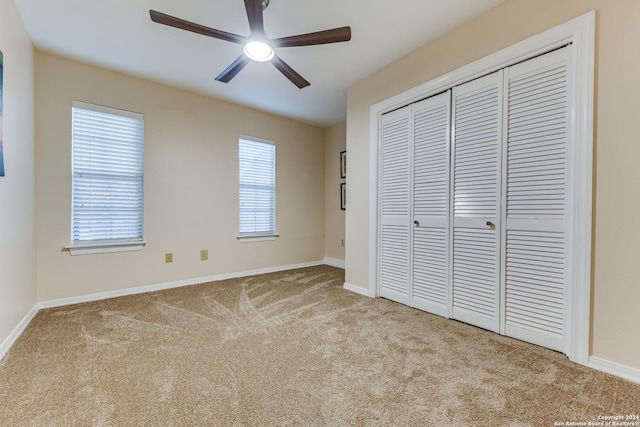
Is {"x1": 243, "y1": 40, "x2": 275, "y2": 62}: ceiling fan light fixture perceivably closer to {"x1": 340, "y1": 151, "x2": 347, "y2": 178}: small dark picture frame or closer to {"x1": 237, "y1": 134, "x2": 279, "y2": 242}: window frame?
{"x1": 237, "y1": 134, "x2": 279, "y2": 242}: window frame

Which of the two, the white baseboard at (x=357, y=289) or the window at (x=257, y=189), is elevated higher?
the window at (x=257, y=189)

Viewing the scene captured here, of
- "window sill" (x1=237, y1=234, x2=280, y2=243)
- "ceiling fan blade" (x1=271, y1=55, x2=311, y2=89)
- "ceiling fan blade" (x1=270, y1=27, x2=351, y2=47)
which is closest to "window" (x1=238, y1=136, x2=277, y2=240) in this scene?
"window sill" (x1=237, y1=234, x2=280, y2=243)

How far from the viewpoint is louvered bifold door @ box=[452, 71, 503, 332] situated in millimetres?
2143

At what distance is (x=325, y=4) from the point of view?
203 centimetres

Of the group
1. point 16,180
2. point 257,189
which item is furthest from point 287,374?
point 257,189

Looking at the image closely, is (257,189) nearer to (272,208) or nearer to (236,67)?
(272,208)

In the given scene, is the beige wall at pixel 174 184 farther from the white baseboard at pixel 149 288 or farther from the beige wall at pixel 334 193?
the beige wall at pixel 334 193

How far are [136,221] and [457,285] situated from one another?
3.37 m

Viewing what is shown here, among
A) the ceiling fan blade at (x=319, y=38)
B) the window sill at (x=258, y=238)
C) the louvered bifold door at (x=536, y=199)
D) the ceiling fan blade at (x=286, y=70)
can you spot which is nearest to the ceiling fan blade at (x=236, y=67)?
the ceiling fan blade at (x=286, y=70)

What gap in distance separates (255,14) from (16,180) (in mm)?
2127

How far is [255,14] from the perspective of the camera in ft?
5.54

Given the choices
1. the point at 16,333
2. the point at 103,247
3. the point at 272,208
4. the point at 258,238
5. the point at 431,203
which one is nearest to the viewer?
the point at 16,333

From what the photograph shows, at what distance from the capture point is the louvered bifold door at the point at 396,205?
2.79 m

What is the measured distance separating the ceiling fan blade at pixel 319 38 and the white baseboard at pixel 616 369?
2435 millimetres
